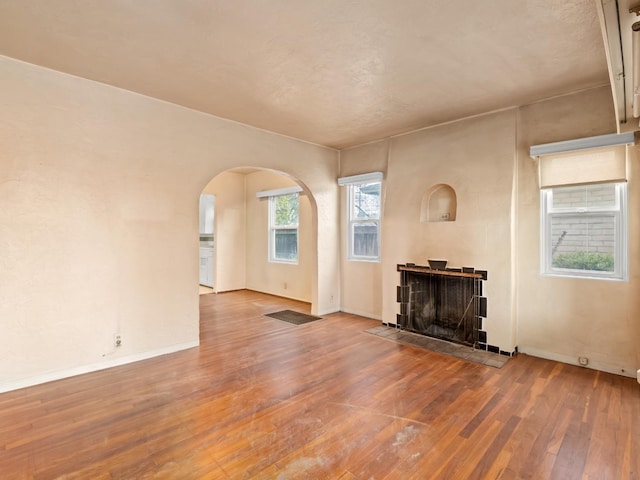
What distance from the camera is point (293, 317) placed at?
520 cm

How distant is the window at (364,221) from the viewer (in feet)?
17.2

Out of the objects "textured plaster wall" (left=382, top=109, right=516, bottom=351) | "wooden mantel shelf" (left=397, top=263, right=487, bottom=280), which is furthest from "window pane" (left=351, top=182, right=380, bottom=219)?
"wooden mantel shelf" (left=397, top=263, right=487, bottom=280)

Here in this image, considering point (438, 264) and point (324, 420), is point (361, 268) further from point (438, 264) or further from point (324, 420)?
point (324, 420)

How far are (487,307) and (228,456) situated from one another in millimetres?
3109

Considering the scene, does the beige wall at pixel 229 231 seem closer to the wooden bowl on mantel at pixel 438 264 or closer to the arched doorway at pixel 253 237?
the arched doorway at pixel 253 237

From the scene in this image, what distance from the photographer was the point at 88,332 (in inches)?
123

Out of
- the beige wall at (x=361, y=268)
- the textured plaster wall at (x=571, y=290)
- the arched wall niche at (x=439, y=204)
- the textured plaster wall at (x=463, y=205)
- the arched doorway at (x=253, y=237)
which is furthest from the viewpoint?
the arched doorway at (x=253, y=237)

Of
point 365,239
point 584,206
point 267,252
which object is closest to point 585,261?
point 584,206

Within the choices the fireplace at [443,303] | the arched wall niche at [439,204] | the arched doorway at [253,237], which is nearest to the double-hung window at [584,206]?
the fireplace at [443,303]

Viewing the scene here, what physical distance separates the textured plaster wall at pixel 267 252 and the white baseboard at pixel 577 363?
12.1ft

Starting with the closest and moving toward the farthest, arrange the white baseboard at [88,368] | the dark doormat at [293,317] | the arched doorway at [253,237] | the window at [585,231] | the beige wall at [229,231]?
the white baseboard at [88,368]
the window at [585,231]
the dark doormat at [293,317]
the arched doorway at [253,237]
the beige wall at [229,231]

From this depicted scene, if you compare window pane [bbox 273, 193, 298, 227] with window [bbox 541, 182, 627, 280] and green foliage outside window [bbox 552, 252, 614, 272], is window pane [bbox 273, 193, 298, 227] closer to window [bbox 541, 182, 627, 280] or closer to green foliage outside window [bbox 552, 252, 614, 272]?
window [bbox 541, 182, 627, 280]

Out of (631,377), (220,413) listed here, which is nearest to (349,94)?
(220,413)

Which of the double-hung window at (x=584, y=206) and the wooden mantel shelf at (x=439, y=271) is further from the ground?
the double-hung window at (x=584, y=206)
